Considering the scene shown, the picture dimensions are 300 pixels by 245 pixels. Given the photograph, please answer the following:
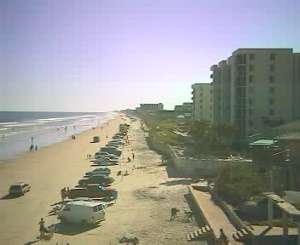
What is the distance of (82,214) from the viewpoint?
23906 millimetres

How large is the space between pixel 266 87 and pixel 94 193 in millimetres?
37511

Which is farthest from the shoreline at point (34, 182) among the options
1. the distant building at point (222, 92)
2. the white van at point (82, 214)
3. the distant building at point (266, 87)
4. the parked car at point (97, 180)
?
the distant building at point (266, 87)

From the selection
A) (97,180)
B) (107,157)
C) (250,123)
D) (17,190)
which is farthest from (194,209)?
(250,123)

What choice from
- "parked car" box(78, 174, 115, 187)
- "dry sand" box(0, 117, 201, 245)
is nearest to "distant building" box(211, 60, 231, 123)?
"dry sand" box(0, 117, 201, 245)

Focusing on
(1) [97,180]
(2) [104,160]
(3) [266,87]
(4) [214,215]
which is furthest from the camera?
(3) [266,87]

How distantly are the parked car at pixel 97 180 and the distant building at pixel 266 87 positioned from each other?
3009 centimetres

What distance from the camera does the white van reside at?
23.9 m

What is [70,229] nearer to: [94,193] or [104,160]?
[94,193]

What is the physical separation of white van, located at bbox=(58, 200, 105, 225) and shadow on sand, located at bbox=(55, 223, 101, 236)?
320 millimetres

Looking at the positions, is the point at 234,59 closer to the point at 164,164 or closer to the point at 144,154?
the point at 144,154

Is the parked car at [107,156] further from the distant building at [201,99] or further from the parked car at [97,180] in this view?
the distant building at [201,99]

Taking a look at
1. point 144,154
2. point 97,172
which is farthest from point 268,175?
point 144,154

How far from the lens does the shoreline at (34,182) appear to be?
2383 centimetres

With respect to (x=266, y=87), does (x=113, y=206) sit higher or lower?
lower
